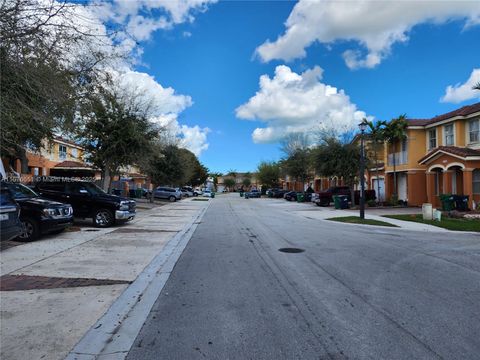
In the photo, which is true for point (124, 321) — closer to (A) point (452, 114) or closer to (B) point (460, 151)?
(B) point (460, 151)

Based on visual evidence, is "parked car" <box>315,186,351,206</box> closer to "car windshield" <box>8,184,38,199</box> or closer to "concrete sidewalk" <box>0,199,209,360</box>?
"concrete sidewalk" <box>0,199,209,360</box>

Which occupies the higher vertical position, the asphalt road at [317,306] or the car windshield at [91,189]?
the car windshield at [91,189]

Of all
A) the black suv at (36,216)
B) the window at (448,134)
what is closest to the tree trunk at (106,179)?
the black suv at (36,216)

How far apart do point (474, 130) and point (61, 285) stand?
92.1ft

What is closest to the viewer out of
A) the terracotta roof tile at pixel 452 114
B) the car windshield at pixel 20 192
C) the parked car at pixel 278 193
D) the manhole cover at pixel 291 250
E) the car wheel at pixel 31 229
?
the manhole cover at pixel 291 250

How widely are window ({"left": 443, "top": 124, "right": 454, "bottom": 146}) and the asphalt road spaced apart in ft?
68.4

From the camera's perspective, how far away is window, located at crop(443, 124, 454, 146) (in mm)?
29047

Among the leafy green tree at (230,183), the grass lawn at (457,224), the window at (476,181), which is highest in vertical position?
the leafy green tree at (230,183)

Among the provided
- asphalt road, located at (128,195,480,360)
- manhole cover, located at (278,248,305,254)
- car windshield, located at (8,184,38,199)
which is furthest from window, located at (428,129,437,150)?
car windshield, located at (8,184,38,199)

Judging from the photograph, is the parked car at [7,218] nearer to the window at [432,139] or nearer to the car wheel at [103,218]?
the car wheel at [103,218]

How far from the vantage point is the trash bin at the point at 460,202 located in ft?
79.0

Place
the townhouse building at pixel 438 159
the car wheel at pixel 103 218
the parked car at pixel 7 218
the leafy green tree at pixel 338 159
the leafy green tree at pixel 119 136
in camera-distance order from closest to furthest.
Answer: the parked car at pixel 7 218
the car wheel at pixel 103 218
the leafy green tree at pixel 119 136
the townhouse building at pixel 438 159
the leafy green tree at pixel 338 159

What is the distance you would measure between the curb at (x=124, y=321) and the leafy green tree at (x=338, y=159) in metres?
24.8

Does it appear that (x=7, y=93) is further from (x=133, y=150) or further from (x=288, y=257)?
(x=133, y=150)
